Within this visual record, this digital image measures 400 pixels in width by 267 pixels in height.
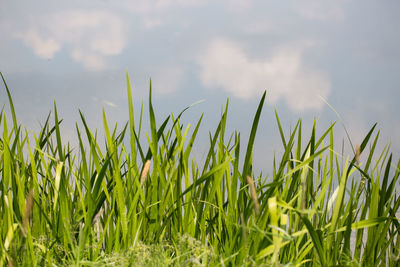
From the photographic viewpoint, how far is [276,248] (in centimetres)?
136

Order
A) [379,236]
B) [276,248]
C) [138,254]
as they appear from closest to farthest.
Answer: [276,248] → [138,254] → [379,236]

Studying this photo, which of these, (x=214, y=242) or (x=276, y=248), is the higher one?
(x=276, y=248)

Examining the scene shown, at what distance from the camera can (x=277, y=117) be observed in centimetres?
228

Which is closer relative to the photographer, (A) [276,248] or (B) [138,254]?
(A) [276,248]

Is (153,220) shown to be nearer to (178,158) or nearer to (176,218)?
(176,218)

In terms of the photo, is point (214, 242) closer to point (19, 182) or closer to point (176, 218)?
point (176, 218)

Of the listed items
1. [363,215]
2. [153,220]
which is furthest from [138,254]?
[363,215]

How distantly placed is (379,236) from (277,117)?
860 mm

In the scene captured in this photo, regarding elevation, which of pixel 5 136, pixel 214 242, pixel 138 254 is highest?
pixel 5 136

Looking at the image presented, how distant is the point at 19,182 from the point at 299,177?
1493mm

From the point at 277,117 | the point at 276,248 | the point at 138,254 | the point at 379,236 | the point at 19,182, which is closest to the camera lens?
the point at 276,248

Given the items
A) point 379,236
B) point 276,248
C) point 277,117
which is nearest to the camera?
point 276,248

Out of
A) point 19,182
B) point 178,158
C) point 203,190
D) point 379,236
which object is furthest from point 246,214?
point 19,182

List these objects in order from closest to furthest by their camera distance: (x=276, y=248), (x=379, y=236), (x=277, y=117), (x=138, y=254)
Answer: (x=276, y=248)
(x=138, y=254)
(x=379, y=236)
(x=277, y=117)
